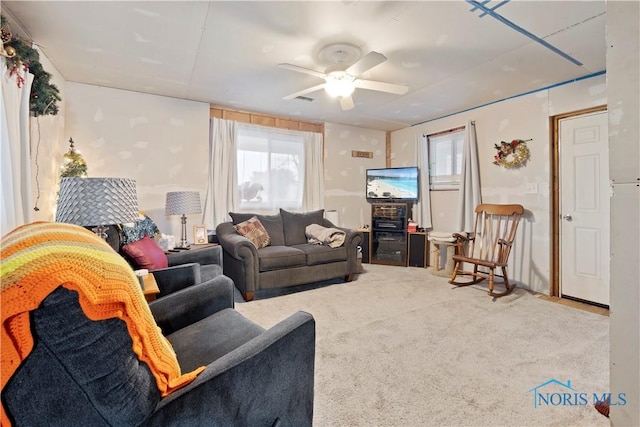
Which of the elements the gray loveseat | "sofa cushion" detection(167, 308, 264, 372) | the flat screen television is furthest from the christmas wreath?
"sofa cushion" detection(167, 308, 264, 372)

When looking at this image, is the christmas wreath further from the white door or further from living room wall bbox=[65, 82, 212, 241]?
living room wall bbox=[65, 82, 212, 241]

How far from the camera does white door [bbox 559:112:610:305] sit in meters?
3.00

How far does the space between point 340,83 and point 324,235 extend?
1.94 metres

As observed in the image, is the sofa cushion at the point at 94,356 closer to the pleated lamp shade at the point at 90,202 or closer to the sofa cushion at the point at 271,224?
the pleated lamp shade at the point at 90,202

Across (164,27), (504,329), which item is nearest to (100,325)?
(164,27)

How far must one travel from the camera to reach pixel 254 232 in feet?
12.1

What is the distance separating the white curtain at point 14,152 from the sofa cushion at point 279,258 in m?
1.94

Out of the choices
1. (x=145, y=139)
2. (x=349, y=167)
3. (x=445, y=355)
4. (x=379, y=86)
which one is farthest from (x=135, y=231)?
(x=349, y=167)

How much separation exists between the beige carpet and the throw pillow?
2.20ft

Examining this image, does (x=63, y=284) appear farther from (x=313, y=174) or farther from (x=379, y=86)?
(x=313, y=174)

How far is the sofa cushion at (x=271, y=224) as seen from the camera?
12.9ft

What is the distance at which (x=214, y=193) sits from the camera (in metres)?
4.11

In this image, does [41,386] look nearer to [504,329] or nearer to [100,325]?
[100,325]

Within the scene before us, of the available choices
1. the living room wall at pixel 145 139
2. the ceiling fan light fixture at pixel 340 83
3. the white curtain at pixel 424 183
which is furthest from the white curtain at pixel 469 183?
the living room wall at pixel 145 139
